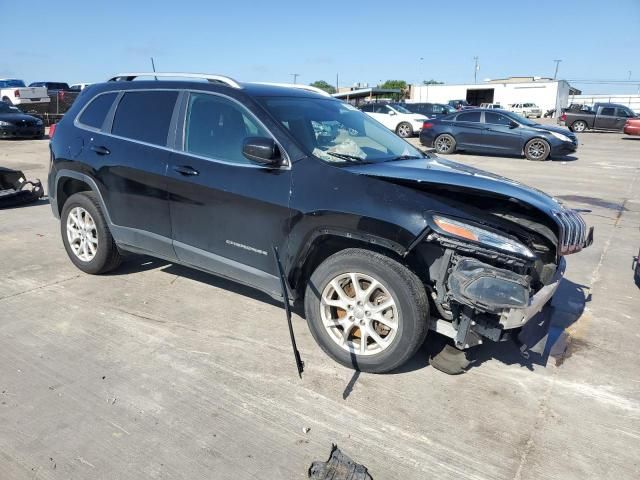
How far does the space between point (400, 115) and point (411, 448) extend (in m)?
21.8

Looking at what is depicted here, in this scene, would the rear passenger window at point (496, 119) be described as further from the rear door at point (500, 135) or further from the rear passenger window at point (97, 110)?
the rear passenger window at point (97, 110)

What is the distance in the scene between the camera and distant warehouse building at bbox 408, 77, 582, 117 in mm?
60375

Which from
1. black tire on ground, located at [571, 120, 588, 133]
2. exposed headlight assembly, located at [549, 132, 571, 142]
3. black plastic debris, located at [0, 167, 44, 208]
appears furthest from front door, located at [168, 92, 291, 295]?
black tire on ground, located at [571, 120, 588, 133]

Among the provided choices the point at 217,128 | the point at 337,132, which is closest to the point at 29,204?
the point at 217,128

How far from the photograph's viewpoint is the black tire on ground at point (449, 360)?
3330 mm

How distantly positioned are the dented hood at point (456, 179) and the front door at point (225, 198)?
65 cm

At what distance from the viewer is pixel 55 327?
151 inches

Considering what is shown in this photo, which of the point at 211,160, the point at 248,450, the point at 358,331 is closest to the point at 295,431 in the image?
the point at 248,450

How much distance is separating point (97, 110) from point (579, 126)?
3072cm

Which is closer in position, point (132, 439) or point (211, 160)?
point (132, 439)

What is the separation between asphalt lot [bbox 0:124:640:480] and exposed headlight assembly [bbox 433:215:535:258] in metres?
0.95

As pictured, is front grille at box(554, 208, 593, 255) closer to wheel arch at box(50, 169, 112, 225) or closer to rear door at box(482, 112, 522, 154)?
wheel arch at box(50, 169, 112, 225)

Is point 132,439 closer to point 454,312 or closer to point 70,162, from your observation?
point 454,312

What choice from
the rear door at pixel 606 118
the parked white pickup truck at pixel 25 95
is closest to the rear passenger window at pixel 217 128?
the parked white pickup truck at pixel 25 95
